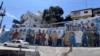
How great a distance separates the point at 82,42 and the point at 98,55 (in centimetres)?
815

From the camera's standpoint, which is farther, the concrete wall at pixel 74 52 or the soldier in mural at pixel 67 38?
the soldier in mural at pixel 67 38

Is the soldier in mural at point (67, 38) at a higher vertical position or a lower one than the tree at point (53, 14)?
lower

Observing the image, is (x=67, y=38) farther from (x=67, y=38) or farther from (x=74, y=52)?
(x=74, y=52)

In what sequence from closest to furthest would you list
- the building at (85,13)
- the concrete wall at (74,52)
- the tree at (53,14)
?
the concrete wall at (74,52), the building at (85,13), the tree at (53,14)

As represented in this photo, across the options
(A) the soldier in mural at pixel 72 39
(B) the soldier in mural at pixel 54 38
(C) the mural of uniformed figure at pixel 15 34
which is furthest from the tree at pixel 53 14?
(A) the soldier in mural at pixel 72 39

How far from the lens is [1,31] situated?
41.5 metres

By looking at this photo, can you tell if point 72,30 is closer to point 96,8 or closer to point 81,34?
point 81,34

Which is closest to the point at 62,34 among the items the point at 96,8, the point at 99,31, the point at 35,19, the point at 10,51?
the point at 99,31

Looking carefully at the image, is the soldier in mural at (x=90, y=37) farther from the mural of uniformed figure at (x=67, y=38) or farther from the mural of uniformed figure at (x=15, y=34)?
the mural of uniformed figure at (x=15, y=34)

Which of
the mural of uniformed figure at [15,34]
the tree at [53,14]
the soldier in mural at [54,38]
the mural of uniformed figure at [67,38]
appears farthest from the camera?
the tree at [53,14]

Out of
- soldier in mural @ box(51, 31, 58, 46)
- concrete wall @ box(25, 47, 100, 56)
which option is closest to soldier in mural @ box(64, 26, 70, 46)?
soldier in mural @ box(51, 31, 58, 46)

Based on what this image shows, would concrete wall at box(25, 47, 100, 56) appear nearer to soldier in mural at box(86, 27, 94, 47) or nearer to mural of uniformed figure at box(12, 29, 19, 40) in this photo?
soldier in mural at box(86, 27, 94, 47)

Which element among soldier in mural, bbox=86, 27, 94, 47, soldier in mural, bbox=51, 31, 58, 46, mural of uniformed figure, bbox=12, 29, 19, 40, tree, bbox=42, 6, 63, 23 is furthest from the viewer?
tree, bbox=42, 6, 63, 23

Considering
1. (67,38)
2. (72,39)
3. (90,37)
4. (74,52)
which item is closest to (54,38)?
(67,38)
